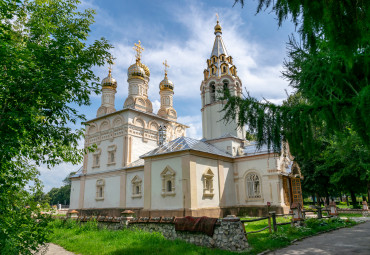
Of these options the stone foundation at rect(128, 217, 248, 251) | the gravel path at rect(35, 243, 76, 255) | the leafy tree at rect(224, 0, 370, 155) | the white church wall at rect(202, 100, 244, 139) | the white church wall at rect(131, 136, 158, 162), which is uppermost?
the white church wall at rect(202, 100, 244, 139)

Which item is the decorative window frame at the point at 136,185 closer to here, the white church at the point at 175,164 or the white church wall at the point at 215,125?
the white church at the point at 175,164

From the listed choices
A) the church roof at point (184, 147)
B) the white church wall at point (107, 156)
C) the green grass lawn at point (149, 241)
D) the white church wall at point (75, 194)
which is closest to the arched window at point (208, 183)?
the church roof at point (184, 147)

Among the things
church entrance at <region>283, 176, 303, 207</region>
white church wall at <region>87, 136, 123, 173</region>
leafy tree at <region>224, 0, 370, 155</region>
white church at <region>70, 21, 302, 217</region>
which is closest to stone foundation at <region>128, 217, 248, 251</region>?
leafy tree at <region>224, 0, 370, 155</region>

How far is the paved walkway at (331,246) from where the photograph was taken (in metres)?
7.01

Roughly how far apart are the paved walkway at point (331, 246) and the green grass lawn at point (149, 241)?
0.40 meters

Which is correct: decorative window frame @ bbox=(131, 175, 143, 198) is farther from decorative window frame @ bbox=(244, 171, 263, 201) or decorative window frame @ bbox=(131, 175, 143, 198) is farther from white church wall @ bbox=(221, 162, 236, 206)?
decorative window frame @ bbox=(244, 171, 263, 201)

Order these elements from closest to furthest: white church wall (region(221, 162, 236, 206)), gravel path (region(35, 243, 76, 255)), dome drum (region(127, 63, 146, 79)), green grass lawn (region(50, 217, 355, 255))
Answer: green grass lawn (region(50, 217, 355, 255)) < gravel path (region(35, 243, 76, 255)) < white church wall (region(221, 162, 236, 206)) < dome drum (region(127, 63, 146, 79))

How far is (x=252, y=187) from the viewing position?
55.2ft

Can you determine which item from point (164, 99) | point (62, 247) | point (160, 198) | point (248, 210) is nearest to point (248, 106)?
point (62, 247)

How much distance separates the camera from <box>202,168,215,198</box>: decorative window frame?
49.6ft

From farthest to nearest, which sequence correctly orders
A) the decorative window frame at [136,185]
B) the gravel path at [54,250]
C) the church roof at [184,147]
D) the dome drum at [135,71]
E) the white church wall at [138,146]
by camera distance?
the dome drum at [135,71] < the white church wall at [138,146] < the decorative window frame at [136,185] < the church roof at [184,147] < the gravel path at [54,250]

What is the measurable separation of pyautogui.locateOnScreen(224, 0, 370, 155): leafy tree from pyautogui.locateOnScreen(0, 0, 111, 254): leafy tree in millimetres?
3643

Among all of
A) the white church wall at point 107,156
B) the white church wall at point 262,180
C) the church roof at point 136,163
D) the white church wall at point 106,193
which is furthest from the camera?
the white church wall at point 107,156

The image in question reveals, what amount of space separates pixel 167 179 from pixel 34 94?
10780mm
